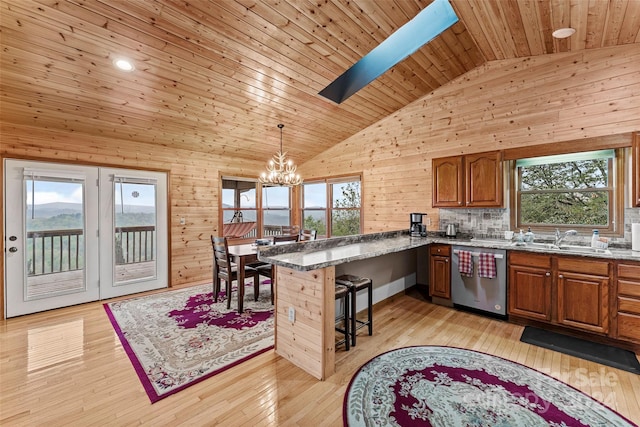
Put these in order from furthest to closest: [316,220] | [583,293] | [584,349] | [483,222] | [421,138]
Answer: [316,220] < [421,138] < [483,222] < [583,293] < [584,349]

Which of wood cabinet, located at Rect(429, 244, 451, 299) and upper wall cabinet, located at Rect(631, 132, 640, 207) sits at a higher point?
upper wall cabinet, located at Rect(631, 132, 640, 207)

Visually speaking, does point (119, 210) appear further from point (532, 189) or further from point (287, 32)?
point (532, 189)

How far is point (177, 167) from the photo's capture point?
16.6ft

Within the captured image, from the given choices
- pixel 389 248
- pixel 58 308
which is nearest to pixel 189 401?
pixel 389 248

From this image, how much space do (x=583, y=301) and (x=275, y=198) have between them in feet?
18.7

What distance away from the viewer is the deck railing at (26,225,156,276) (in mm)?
3791

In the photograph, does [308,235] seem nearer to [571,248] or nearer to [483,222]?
[483,222]

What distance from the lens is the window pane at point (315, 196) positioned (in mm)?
6527

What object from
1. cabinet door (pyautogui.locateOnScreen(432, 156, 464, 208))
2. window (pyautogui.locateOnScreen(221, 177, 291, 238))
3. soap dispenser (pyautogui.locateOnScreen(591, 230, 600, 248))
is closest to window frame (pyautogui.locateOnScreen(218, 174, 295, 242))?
window (pyautogui.locateOnScreen(221, 177, 291, 238))

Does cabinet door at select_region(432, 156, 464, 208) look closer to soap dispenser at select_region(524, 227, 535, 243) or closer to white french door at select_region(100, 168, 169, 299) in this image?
soap dispenser at select_region(524, 227, 535, 243)

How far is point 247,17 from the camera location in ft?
8.83

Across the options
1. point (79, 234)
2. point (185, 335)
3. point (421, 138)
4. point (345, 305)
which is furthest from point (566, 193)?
point (79, 234)

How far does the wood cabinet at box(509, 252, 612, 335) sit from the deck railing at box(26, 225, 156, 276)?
220 inches

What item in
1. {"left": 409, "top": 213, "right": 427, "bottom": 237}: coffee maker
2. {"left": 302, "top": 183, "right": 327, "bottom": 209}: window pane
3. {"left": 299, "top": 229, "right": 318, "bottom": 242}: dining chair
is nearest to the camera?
{"left": 409, "top": 213, "right": 427, "bottom": 237}: coffee maker
